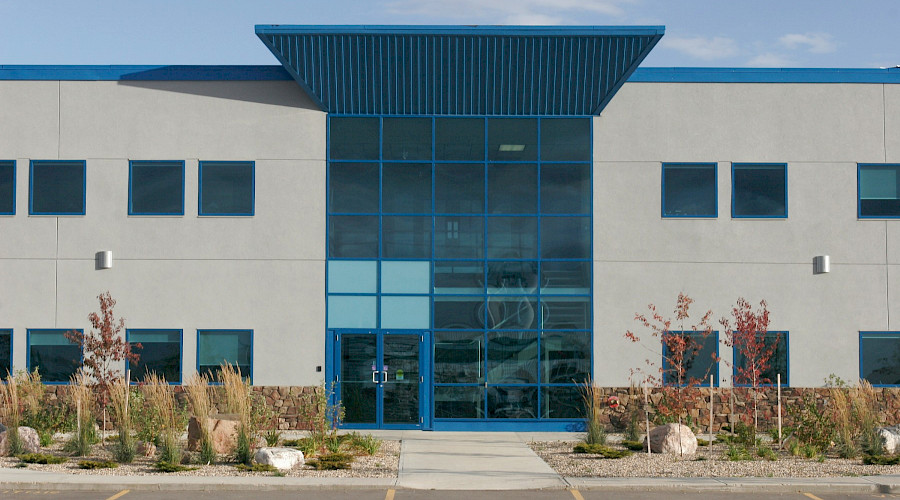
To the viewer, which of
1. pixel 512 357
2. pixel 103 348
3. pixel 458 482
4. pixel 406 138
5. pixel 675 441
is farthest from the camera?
pixel 406 138

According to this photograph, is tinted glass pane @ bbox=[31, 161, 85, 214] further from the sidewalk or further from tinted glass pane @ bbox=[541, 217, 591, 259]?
tinted glass pane @ bbox=[541, 217, 591, 259]

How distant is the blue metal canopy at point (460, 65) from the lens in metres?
19.6

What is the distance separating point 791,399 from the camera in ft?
67.4

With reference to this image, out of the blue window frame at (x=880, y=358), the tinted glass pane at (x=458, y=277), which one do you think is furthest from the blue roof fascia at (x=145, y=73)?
the blue window frame at (x=880, y=358)

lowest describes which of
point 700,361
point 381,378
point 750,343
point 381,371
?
point 381,378

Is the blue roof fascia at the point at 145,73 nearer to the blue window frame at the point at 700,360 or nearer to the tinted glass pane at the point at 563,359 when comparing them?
the tinted glass pane at the point at 563,359

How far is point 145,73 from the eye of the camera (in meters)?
21.0

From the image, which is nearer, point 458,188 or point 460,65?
point 460,65

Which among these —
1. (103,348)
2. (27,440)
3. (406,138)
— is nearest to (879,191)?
(406,138)

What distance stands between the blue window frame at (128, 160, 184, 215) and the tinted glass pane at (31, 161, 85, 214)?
3.65 ft

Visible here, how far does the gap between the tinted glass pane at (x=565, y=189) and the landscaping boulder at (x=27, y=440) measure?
10799mm

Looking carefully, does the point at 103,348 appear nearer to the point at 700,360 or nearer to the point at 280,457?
the point at 280,457

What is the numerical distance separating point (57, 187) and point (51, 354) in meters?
3.57

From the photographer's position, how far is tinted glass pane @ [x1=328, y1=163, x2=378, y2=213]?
20828mm
